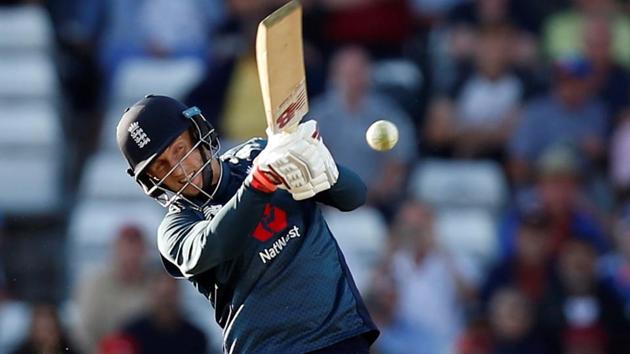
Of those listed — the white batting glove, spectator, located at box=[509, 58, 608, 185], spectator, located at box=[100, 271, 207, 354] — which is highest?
the white batting glove

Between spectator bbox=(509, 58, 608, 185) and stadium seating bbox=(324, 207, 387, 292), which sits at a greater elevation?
spectator bbox=(509, 58, 608, 185)

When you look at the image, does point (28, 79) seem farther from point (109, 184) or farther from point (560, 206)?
point (560, 206)

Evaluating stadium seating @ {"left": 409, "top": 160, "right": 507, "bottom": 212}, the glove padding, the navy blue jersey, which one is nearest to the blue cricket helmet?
the navy blue jersey

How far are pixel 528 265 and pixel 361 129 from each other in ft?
4.64

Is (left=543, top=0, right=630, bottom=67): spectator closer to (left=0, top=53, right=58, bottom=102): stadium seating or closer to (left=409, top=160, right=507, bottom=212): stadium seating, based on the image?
(left=409, top=160, right=507, bottom=212): stadium seating

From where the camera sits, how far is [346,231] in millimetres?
9344

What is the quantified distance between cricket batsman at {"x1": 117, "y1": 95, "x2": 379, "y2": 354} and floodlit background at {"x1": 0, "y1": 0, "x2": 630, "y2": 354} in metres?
3.82

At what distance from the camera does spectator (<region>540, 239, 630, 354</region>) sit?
29.0ft

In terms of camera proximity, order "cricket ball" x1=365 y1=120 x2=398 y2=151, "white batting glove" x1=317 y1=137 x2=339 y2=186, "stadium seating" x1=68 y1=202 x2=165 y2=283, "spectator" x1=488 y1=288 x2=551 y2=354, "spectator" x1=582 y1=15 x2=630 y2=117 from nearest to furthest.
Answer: "white batting glove" x1=317 y1=137 x2=339 y2=186 → "cricket ball" x1=365 y1=120 x2=398 y2=151 → "spectator" x1=488 y1=288 x2=551 y2=354 → "stadium seating" x1=68 y1=202 x2=165 y2=283 → "spectator" x1=582 y1=15 x2=630 y2=117

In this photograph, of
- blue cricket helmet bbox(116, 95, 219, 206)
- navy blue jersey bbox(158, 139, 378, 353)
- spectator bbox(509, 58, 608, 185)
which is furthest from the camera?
spectator bbox(509, 58, 608, 185)

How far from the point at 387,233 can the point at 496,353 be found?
3.39 feet

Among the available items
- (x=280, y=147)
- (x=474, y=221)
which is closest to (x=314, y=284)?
(x=280, y=147)

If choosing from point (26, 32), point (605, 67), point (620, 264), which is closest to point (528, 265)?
point (620, 264)

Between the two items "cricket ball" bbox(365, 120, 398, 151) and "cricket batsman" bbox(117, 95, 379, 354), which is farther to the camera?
"cricket ball" bbox(365, 120, 398, 151)
